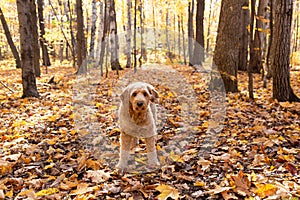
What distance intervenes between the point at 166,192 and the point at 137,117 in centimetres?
105

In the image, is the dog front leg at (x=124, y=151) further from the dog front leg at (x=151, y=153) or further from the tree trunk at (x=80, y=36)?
the tree trunk at (x=80, y=36)

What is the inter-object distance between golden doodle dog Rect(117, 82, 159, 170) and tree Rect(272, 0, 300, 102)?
391 cm

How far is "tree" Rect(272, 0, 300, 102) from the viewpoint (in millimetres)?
5914

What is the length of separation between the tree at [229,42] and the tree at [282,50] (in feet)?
4.99

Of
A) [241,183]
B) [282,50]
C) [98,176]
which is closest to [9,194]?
[98,176]

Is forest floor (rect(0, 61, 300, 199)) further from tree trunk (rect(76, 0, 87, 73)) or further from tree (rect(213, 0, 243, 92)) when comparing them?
tree trunk (rect(76, 0, 87, 73))

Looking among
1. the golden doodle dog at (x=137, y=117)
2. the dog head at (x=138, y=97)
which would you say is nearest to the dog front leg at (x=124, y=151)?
the golden doodle dog at (x=137, y=117)

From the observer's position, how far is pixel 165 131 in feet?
16.9

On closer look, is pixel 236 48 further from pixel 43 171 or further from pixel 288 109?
pixel 43 171

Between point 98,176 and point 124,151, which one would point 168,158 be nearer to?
point 124,151

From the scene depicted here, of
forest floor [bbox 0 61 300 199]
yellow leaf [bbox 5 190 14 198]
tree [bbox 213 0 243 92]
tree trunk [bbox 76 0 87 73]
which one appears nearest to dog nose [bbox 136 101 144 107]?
forest floor [bbox 0 61 300 199]

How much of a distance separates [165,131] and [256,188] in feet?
8.09

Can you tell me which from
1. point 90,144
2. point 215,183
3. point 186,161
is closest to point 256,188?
point 215,183

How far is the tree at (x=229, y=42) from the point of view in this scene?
7.61 meters
